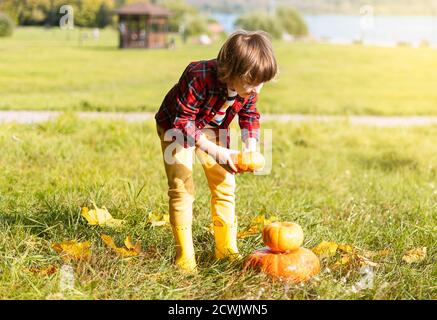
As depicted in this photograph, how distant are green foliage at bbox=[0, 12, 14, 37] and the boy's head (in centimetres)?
467

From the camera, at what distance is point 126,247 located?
268 cm

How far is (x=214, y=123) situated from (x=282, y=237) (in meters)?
0.50

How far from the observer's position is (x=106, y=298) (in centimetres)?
228

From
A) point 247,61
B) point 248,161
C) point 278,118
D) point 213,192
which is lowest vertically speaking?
point 278,118

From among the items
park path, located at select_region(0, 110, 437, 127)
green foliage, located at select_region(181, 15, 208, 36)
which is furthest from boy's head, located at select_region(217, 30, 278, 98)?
green foliage, located at select_region(181, 15, 208, 36)

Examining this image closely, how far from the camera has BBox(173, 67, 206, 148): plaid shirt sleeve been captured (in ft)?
8.00

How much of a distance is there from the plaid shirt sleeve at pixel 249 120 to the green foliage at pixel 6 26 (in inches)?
176

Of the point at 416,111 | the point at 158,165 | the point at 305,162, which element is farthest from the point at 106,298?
the point at 416,111

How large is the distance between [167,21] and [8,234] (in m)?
6.34

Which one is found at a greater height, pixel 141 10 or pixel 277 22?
pixel 141 10

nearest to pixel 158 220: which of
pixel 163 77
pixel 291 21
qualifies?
pixel 163 77

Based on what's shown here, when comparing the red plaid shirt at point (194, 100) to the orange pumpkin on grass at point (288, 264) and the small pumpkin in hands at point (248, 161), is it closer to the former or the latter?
the small pumpkin in hands at point (248, 161)

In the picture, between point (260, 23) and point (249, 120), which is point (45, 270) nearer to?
point (249, 120)

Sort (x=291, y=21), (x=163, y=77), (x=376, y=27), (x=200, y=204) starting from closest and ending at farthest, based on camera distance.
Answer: (x=200, y=204), (x=163, y=77), (x=376, y=27), (x=291, y=21)
